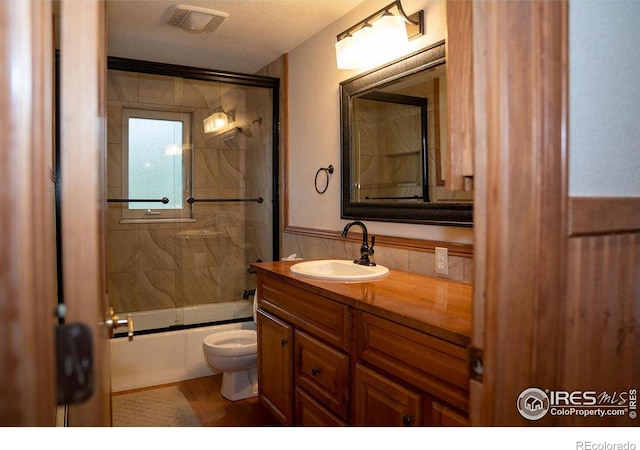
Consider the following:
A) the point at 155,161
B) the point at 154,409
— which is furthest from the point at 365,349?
the point at 155,161

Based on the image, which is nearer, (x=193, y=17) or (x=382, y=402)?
(x=382, y=402)

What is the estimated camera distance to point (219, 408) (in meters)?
2.85

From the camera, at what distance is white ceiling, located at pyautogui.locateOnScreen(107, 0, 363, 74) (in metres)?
2.70

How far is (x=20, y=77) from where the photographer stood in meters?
0.58

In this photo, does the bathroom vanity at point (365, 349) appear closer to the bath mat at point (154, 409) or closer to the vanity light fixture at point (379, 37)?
the bath mat at point (154, 409)

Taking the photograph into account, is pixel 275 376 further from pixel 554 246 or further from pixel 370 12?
pixel 370 12

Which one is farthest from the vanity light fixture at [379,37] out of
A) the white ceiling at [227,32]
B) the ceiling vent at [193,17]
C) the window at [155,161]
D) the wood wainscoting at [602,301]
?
the window at [155,161]

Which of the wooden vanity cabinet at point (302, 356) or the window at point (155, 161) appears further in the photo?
the window at point (155, 161)

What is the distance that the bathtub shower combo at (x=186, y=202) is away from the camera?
353 centimetres

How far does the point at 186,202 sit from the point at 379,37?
2.11 m

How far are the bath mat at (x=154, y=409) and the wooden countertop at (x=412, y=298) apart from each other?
1.08m

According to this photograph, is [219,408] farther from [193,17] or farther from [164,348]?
[193,17]

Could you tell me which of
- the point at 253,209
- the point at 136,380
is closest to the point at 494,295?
the point at 136,380

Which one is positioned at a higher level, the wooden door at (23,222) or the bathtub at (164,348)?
the wooden door at (23,222)
